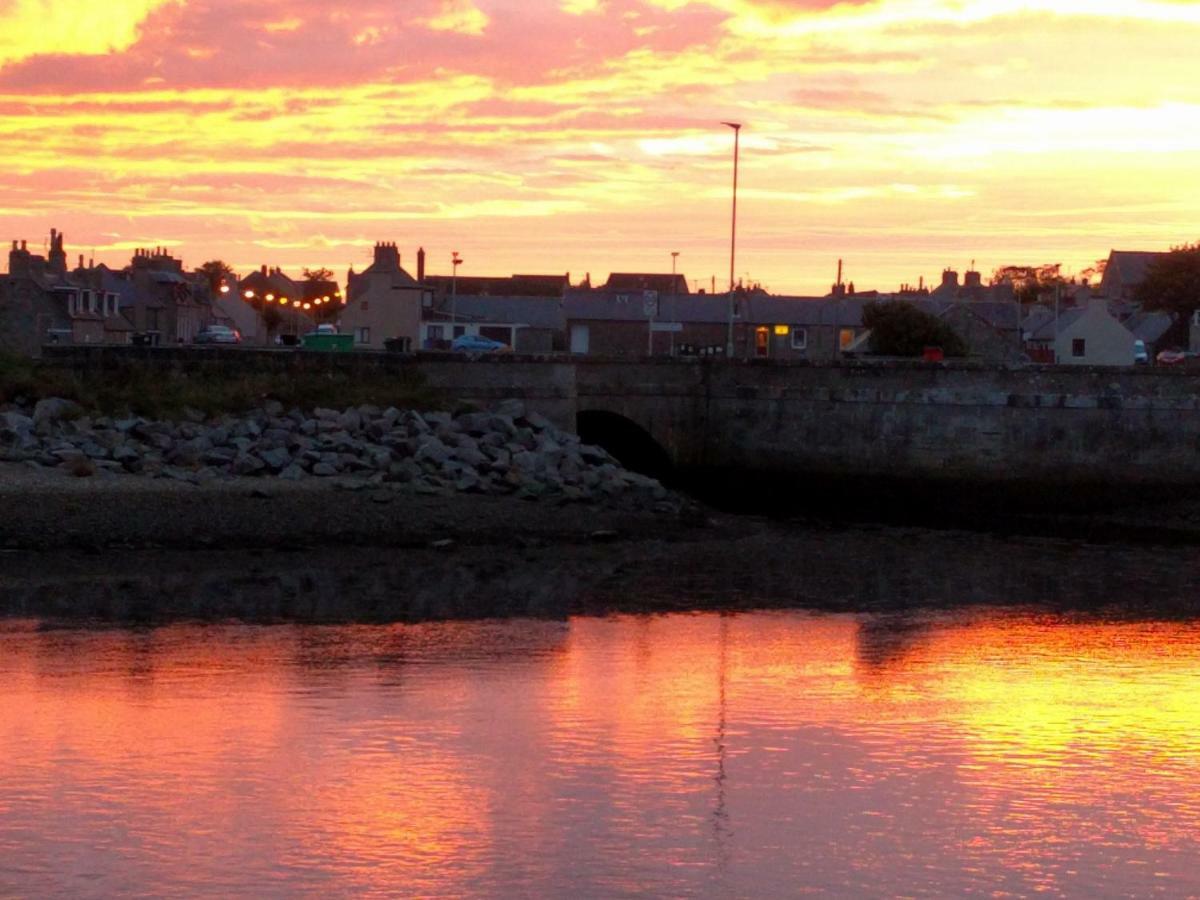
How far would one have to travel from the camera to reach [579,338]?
9606cm

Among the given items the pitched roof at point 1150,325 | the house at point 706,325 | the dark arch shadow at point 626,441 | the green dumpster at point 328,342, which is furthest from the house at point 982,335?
the green dumpster at point 328,342

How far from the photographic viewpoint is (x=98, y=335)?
8706cm

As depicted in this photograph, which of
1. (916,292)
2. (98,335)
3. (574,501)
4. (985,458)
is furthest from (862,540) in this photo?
(916,292)

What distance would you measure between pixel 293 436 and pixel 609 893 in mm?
31396

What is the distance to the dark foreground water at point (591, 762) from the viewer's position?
15.4 metres

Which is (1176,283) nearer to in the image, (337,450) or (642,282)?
(642,282)

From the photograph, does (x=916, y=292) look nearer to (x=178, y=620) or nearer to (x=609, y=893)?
(x=178, y=620)

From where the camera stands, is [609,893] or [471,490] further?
[471,490]

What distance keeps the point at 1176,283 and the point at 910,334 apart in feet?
86.5

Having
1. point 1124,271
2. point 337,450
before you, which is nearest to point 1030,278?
point 1124,271

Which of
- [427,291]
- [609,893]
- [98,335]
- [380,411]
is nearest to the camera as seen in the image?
[609,893]

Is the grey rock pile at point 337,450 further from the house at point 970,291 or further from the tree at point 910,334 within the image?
the house at point 970,291

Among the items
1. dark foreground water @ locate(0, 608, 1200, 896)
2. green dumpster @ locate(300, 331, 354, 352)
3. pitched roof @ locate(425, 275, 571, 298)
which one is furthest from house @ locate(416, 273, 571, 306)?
dark foreground water @ locate(0, 608, 1200, 896)

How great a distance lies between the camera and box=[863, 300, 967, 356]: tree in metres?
77.8
